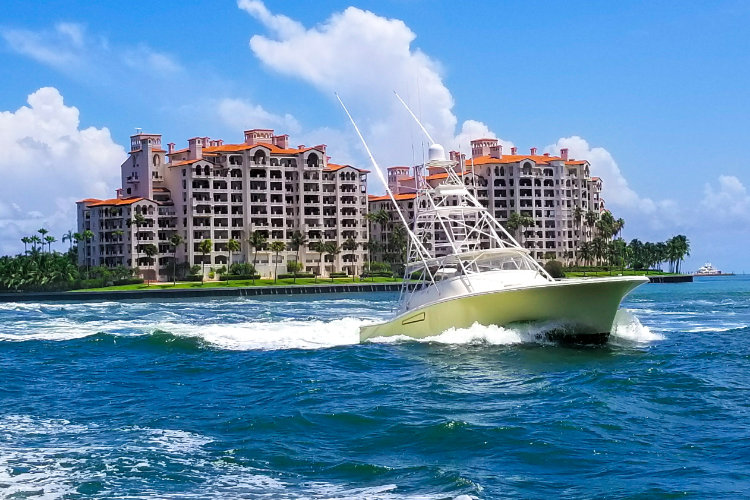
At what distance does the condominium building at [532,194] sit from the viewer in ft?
603

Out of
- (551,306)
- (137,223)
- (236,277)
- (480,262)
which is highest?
(137,223)

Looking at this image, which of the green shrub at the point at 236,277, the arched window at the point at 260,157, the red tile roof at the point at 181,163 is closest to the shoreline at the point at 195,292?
the green shrub at the point at 236,277

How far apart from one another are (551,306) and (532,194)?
153 meters

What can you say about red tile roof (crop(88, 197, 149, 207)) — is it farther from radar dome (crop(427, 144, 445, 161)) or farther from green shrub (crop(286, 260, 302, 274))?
radar dome (crop(427, 144, 445, 161))

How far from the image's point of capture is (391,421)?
20719 millimetres

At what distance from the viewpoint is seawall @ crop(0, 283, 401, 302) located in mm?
125500

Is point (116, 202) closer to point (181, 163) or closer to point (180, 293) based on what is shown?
point (181, 163)

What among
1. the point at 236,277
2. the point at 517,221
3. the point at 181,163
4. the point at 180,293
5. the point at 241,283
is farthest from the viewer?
the point at 517,221

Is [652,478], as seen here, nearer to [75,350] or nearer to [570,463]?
[570,463]

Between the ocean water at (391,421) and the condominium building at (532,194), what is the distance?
147m

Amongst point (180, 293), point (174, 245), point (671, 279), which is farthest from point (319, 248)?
point (671, 279)

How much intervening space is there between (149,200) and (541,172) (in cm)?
7617

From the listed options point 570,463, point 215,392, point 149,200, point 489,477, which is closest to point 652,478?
point 570,463

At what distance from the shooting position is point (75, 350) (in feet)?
133
